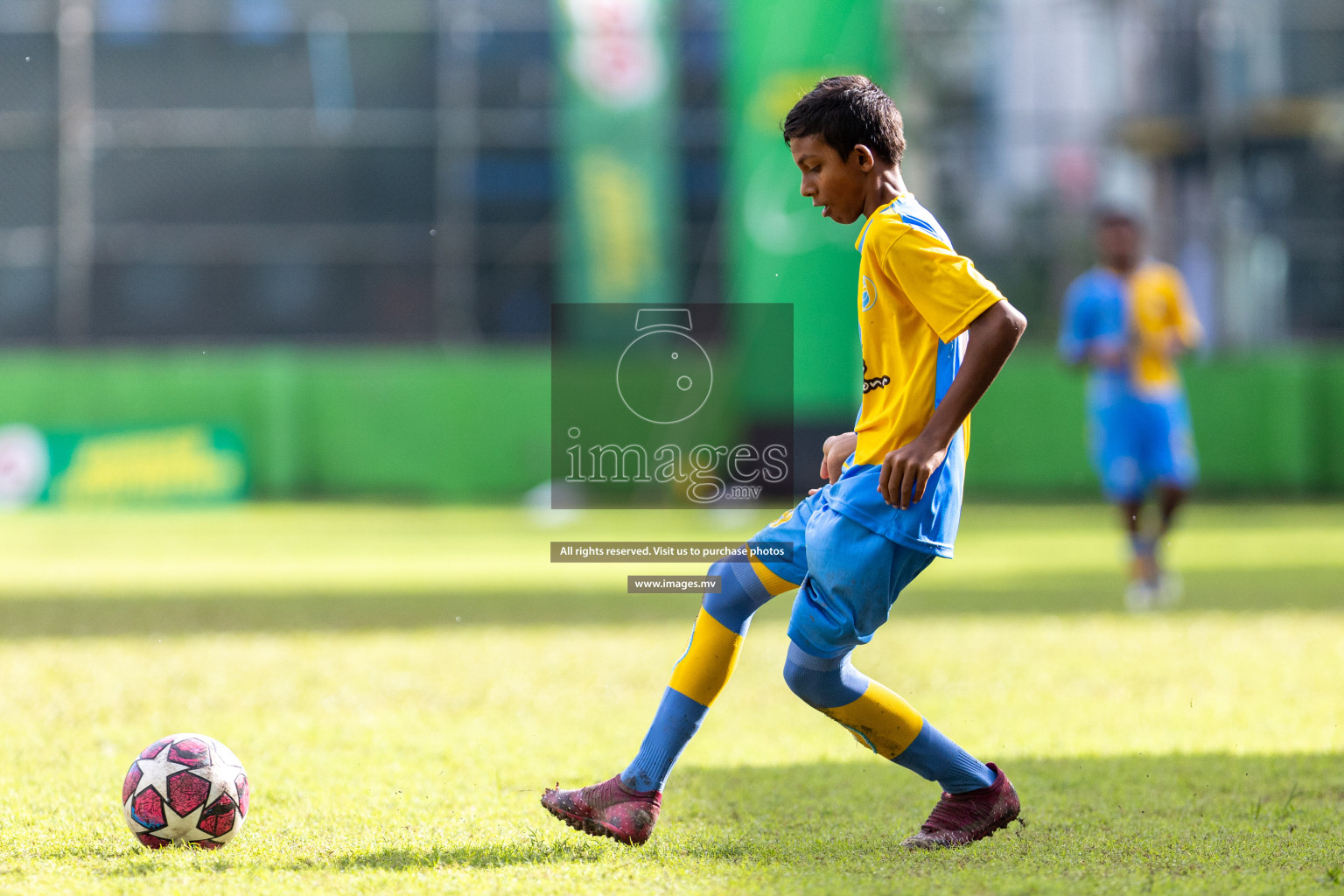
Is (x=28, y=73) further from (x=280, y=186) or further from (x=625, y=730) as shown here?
(x=625, y=730)

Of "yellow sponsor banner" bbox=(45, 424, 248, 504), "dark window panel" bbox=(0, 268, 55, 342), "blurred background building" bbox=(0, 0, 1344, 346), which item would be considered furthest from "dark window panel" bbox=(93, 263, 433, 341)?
"yellow sponsor banner" bbox=(45, 424, 248, 504)

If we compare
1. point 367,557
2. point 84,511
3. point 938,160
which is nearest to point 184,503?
point 84,511

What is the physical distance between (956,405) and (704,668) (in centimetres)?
90

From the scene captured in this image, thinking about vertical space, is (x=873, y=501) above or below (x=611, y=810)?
above

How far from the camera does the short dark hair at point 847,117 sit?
3459 mm

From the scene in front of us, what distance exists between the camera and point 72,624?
820cm

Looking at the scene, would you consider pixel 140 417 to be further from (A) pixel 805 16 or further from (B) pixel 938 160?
(B) pixel 938 160

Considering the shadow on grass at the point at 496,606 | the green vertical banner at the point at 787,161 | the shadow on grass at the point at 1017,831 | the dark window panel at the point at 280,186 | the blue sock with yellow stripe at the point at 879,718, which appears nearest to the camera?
the shadow on grass at the point at 1017,831

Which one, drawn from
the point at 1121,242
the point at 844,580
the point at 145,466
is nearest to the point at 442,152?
the point at 145,466

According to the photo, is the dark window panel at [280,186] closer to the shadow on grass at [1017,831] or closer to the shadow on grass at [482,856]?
the shadow on grass at [1017,831]

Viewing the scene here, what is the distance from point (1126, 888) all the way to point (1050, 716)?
2.25 metres

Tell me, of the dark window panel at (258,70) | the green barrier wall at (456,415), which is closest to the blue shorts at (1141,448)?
the green barrier wall at (456,415)

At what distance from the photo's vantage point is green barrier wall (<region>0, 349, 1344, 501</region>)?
18062 mm

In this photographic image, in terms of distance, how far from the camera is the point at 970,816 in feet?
12.3
